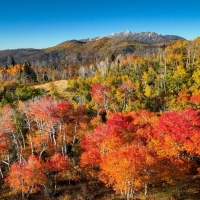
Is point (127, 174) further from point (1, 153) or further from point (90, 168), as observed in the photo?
point (1, 153)

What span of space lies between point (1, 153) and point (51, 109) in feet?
56.1

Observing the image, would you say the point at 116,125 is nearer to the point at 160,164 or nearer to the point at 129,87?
the point at 160,164

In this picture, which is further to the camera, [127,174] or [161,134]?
A: [161,134]

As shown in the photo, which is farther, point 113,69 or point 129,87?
point 113,69

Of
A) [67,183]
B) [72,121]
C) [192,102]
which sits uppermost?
[192,102]

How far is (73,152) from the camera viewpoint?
218 ft

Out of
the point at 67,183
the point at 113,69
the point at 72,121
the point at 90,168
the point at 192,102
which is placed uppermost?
the point at 113,69

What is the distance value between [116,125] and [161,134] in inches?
494

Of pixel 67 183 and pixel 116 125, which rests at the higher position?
pixel 116 125

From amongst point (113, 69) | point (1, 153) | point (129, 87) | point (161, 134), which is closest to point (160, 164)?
point (161, 134)

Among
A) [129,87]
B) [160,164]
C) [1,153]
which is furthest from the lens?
[129,87]

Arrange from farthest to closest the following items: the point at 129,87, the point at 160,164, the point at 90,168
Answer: the point at 129,87
the point at 90,168
the point at 160,164

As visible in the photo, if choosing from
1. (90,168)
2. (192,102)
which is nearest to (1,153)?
(90,168)

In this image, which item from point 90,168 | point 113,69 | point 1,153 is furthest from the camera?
point 113,69
